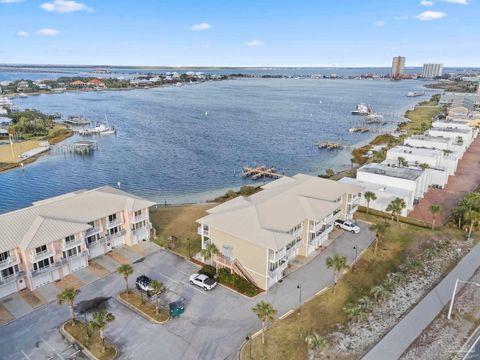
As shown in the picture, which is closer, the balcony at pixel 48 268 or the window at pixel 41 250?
the window at pixel 41 250

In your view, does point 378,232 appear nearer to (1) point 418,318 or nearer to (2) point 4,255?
(1) point 418,318

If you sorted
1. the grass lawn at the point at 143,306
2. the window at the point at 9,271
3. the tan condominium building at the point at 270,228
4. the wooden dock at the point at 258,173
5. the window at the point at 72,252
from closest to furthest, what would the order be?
1. the grass lawn at the point at 143,306
2. the window at the point at 9,271
3. the tan condominium building at the point at 270,228
4. the window at the point at 72,252
5. the wooden dock at the point at 258,173

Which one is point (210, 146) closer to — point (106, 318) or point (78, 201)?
point (78, 201)

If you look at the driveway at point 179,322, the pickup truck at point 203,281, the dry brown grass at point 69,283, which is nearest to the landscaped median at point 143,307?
the driveway at point 179,322

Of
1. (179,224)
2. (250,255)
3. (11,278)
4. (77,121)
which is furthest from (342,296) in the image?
(77,121)

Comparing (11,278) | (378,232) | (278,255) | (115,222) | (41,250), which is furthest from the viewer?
(378,232)

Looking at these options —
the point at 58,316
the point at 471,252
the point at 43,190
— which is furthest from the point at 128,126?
the point at 471,252

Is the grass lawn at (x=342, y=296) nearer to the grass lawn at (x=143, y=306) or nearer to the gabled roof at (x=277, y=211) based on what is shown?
the gabled roof at (x=277, y=211)
